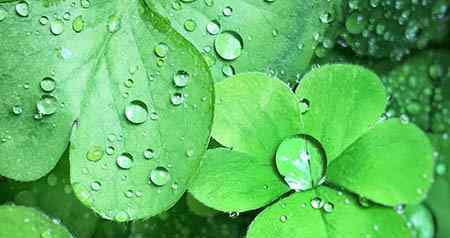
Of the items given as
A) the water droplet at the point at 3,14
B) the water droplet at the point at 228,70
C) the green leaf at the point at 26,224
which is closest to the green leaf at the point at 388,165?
the water droplet at the point at 228,70

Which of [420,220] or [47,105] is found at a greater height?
[47,105]

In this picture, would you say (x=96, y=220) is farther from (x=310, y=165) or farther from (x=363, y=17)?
(x=363, y=17)

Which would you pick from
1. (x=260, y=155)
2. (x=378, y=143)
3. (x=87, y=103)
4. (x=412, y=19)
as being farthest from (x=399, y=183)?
(x=87, y=103)

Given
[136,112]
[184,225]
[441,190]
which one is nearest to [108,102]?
[136,112]

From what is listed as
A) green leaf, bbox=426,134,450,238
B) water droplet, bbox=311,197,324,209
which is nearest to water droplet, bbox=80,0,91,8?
water droplet, bbox=311,197,324,209

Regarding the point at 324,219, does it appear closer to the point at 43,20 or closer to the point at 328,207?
the point at 328,207
